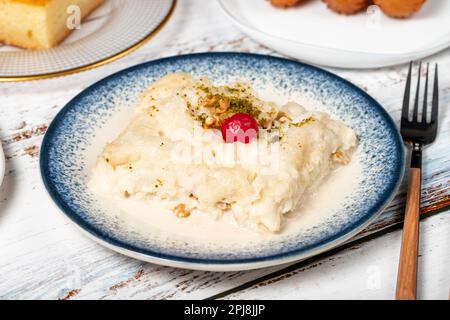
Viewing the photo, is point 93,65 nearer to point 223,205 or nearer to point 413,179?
point 223,205

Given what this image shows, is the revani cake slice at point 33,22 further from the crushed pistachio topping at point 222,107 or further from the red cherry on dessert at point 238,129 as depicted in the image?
the red cherry on dessert at point 238,129

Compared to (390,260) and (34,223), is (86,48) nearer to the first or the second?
(34,223)

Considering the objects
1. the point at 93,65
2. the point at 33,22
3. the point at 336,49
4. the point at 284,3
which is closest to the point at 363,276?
the point at 336,49

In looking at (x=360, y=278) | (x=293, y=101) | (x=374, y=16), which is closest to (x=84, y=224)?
(x=360, y=278)

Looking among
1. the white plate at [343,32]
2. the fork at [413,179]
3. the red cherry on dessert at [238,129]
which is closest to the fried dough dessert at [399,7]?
the white plate at [343,32]

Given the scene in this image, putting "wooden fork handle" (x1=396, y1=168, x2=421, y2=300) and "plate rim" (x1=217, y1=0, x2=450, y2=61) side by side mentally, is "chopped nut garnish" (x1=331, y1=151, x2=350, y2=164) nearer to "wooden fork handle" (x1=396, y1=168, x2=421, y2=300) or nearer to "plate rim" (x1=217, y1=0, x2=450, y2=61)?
"wooden fork handle" (x1=396, y1=168, x2=421, y2=300)

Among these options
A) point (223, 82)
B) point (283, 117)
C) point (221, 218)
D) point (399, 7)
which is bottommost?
point (221, 218)

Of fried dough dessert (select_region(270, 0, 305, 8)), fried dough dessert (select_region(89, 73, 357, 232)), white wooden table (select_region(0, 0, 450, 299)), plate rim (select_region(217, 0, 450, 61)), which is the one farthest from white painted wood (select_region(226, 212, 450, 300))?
fried dough dessert (select_region(270, 0, 305, 8))
